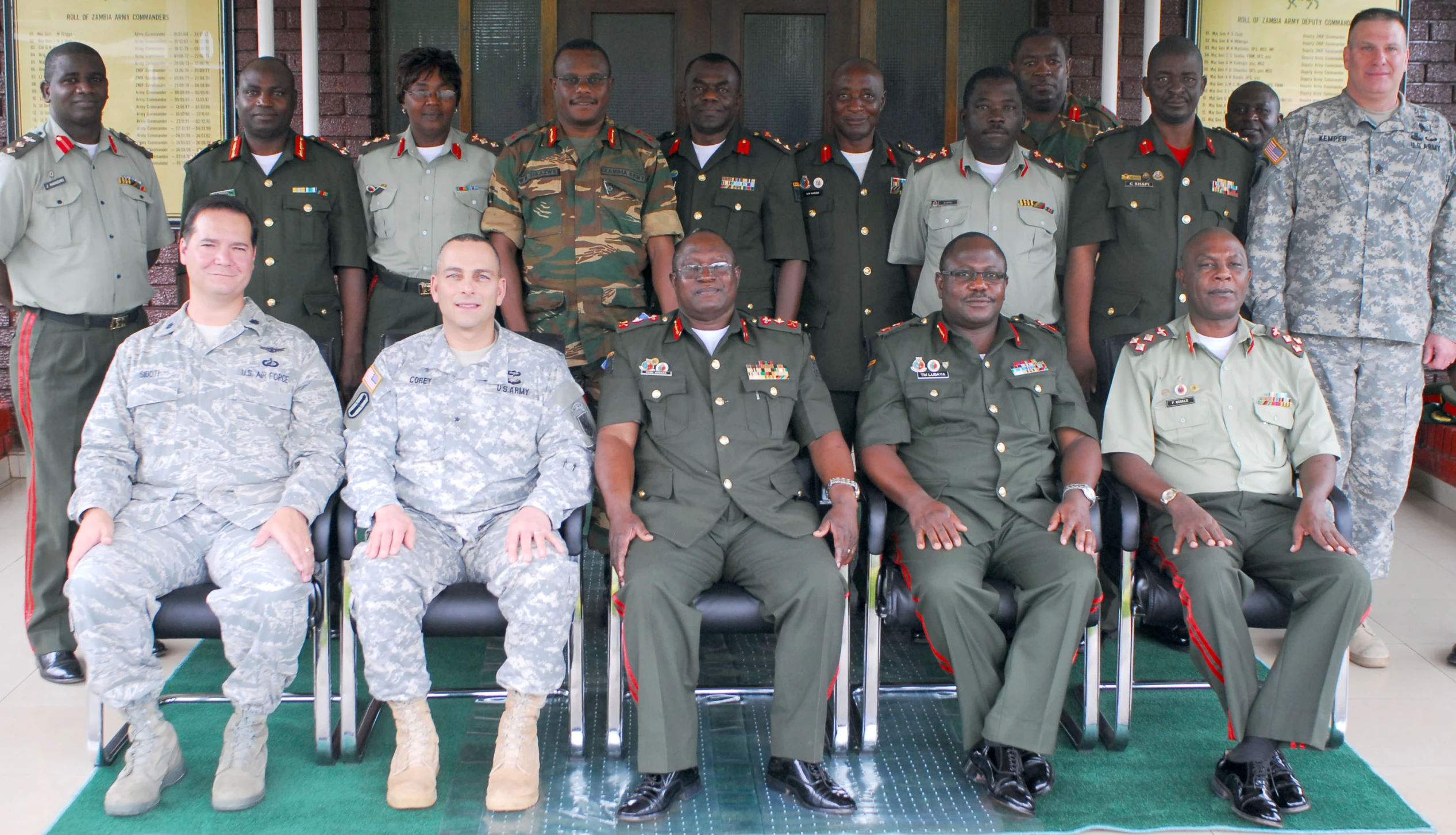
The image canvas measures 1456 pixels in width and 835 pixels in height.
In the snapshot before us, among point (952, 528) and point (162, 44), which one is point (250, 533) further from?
point (162, 44)

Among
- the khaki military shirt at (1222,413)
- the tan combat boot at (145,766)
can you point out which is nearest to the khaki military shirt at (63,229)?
the tan combat boot at (145,766)

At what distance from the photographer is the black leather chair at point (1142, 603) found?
9.36 ft

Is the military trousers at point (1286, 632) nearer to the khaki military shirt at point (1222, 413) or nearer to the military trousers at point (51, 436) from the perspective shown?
the khaki military shirt at point (1222, 413)

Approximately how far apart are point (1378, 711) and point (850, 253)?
2045mm

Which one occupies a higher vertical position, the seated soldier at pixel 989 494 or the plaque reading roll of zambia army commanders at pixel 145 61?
the plaque reading roll of zambia army commanders at pixel 145 61

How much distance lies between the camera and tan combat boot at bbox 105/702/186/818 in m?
2.59

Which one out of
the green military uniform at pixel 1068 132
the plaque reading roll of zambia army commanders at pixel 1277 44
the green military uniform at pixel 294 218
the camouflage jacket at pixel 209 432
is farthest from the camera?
the plaque reading roll of zambia army commanders at pixel 1277 44

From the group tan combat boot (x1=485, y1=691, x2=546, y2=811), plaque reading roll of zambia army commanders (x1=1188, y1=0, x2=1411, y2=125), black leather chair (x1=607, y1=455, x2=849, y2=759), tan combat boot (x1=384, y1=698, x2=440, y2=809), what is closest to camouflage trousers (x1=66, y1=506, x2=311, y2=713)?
tan combat boot (x1=384, y1=698, x2=440, y2=809)

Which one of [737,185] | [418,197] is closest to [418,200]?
[418,197]

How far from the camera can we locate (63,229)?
3482 millimetres

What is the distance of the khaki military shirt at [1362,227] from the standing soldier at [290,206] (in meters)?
2.80

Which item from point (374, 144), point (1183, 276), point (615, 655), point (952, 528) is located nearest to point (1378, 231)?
point (1183, 276)

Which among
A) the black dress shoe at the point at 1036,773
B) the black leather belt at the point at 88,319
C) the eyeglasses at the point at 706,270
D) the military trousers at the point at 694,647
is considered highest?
the eyeglasses at the point at 706,270

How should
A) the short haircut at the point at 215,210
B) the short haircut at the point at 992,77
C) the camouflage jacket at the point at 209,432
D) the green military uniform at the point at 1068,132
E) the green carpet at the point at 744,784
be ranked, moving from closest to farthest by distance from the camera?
the green carpet at the point at 744,784 → the camouflage jacket at the point at 209,432 → the short haircut at the point at 215,210 → the short haircut at the point at 992,77 → the green military uniform at the point at 1068,132
